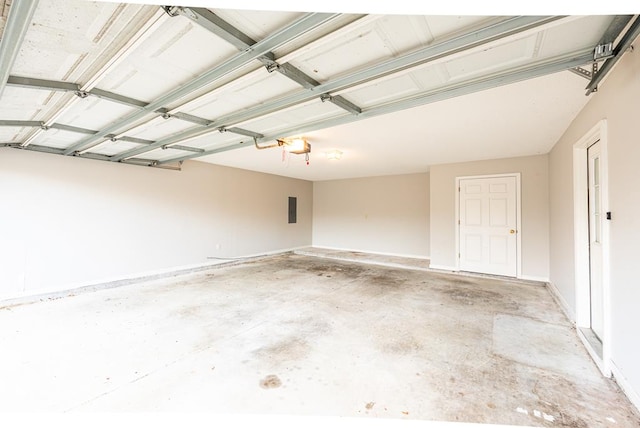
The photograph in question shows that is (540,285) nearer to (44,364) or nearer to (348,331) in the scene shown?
(348,331)

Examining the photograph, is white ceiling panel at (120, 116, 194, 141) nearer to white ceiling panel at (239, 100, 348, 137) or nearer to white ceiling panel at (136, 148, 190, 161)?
white ceiling panel at (239, 100, 348, 137)

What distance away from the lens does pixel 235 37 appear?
158cm

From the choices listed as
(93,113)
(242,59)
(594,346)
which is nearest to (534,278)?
(594,346)

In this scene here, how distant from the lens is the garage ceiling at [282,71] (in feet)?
4.84

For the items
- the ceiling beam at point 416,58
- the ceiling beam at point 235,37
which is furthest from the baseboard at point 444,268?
the ceiling beam at point 235,37

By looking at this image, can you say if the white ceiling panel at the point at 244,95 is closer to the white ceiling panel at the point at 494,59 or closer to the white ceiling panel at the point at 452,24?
the white ceiling panel at the point at 452,24

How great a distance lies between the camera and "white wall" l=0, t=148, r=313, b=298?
154 inches

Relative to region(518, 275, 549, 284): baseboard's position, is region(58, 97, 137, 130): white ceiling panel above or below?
above

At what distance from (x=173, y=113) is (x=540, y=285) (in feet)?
20.5

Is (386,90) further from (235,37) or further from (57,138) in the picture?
(57,138)

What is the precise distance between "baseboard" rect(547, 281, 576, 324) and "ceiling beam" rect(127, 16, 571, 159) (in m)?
3.41

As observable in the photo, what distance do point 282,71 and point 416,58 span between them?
0.91 meters

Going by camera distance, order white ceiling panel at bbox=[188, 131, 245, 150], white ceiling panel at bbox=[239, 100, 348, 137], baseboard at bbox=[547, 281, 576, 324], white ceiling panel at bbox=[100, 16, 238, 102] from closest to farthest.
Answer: white ceiling panel at bbox=[100, 16, 238, 102]
white ceiling panel at bbox=[239, 100, 348, 137]
baseboard at bbox=[547, 281, 576, 324]
white ceiling panel at bbox=[188, 131, 245, 150]

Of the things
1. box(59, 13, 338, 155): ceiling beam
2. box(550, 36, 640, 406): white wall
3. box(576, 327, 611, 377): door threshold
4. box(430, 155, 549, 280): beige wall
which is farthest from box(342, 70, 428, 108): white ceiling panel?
box(430, 155, 549, 280): beige wall
